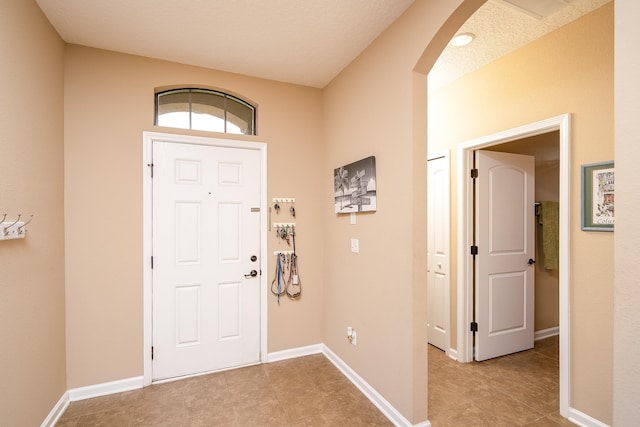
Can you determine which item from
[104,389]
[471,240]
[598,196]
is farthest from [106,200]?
[598,196]

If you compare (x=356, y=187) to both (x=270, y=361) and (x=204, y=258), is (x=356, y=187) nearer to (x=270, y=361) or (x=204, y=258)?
(x=204, y=258)

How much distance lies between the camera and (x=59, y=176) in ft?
7.34

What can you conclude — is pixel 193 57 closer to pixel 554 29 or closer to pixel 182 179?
pixel 182 179

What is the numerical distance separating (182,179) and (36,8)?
142 centimetres

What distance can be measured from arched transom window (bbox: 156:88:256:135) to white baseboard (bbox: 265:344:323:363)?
7.57 feet

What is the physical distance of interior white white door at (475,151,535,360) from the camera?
2.97 m

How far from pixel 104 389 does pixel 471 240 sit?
3.59 metres

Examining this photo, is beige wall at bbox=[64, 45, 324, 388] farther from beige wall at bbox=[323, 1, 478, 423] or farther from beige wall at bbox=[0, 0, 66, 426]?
beige wall at bbox=[323, 1, 478, 423]

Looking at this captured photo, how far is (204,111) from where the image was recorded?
2844mm

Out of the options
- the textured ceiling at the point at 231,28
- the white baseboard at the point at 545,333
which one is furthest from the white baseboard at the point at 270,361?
the textured ceiling at the point at 231,28

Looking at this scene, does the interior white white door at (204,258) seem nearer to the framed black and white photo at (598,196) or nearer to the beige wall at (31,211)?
the beige wall at (31,211)

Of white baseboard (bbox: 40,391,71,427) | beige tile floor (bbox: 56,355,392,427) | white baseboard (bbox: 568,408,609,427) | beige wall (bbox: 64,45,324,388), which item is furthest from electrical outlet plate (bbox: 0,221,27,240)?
white baseboard (bbox: 568,408,609,427)

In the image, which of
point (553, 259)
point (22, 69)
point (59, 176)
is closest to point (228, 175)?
point (59, 176)

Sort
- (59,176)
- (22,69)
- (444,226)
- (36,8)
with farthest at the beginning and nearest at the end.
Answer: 1. (444,226)
2. (59,176)
3. (36,8)
4. (22,69)
